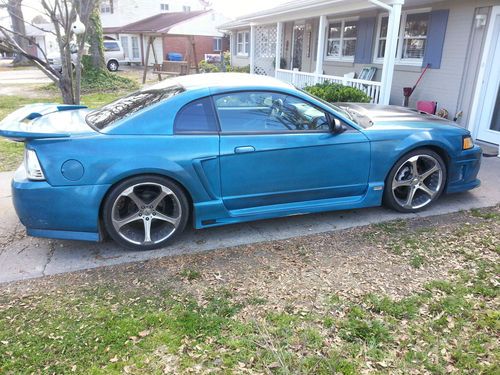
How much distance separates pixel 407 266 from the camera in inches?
136

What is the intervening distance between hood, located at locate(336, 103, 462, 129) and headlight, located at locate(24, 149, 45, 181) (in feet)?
9.92

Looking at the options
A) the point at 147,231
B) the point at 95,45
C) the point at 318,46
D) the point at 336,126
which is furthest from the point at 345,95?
the point at 95,45

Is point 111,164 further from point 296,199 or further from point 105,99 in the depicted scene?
point 105,99

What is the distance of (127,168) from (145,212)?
45 cm

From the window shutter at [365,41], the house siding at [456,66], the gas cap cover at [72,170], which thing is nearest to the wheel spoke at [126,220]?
the gas cap cover at [72,170]

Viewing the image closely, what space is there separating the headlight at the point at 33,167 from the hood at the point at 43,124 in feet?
0.43

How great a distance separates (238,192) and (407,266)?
1612 millimetres

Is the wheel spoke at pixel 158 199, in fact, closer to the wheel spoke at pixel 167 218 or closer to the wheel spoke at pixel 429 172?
the wheel spoke at pixel 167 218

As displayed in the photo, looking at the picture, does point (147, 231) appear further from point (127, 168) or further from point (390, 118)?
point (390, 118)

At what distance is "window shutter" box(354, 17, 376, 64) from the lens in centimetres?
1002

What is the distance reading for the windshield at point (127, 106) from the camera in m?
3.67

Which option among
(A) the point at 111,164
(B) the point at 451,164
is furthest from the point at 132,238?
(B) the point at 451,164

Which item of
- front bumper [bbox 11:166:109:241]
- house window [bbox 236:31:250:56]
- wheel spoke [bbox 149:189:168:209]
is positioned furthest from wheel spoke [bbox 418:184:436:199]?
house window [bbox 236:31:250:56]

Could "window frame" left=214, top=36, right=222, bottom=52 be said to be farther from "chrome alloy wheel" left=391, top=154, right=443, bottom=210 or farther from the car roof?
"chrome alloy wheel" left=391, top=154, right=443, bottom=210
